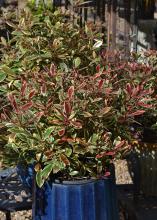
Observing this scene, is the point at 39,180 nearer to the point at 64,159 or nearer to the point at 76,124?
the point at 64,159

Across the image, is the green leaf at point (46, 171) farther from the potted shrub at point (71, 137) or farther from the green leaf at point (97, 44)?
the green leaf at point (97, 44)

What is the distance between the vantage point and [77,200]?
2371 millimetres

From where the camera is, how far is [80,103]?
2.42 metres

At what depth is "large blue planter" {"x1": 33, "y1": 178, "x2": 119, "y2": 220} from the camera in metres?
2.37

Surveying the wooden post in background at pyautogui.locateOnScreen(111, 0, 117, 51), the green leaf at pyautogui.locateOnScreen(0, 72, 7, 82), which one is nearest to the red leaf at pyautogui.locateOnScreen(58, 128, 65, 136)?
the green leaf at pyautogui.locateOnScreen(0, 72, 7, 82)

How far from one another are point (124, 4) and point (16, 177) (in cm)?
457

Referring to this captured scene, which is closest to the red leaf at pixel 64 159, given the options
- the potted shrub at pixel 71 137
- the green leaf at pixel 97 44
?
the potted shrub at pixel 71 137

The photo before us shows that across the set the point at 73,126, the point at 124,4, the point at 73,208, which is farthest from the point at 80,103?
the point at 124,4

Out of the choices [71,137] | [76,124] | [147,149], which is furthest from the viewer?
[147,149]

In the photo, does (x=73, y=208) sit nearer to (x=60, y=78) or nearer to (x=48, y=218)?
(x=48, y=218)

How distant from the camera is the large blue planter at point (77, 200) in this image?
2.37 m

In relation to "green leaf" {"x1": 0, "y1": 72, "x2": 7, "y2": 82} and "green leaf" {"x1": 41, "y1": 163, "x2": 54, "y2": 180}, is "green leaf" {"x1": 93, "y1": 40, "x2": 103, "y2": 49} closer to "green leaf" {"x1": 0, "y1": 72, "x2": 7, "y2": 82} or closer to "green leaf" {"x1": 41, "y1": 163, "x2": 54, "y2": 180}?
"green leaf" {"x1": 0, "y1": 72, "x2": 7, "y2": 82}

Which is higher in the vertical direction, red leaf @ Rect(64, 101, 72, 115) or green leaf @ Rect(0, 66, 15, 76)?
green leaf @ Rect(0, 66, 15, 76)

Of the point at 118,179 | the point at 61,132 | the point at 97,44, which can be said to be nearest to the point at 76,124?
the point at 61,132
